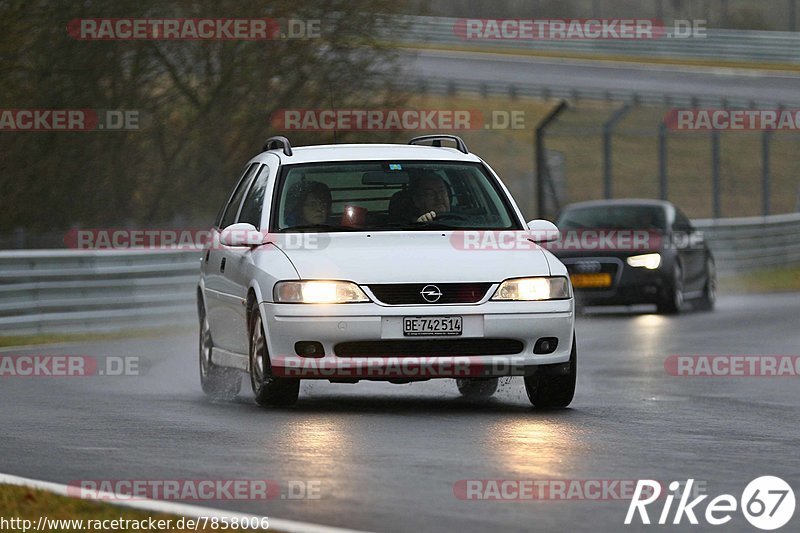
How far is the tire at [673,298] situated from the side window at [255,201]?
1232 centimetres

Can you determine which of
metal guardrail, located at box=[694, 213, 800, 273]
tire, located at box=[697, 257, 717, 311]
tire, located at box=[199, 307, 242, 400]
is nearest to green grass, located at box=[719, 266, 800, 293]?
metal guardrail, located at box=[694, 213, 800, 273]

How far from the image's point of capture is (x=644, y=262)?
81.9 feet

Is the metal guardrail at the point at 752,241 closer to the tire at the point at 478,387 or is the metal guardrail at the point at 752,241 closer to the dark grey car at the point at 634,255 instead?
the dark grey car at the point at 634,255

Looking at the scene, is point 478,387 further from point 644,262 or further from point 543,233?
point 644,262

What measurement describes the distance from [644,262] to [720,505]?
17.0 metres

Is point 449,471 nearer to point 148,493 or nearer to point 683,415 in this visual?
point 148,493

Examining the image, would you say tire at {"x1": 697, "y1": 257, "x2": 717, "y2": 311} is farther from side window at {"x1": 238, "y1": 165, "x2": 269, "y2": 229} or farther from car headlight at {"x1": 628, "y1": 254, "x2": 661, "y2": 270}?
side window at {"x1": 238, "y1": 165, "x2": 269, "y2": 229}

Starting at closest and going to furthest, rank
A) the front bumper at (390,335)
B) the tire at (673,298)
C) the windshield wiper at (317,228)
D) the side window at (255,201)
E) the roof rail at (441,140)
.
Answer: the front bumper at (390,335)
the windshield wiper at (317,228)
the side window at (255,201)
the roof rail at (441,140)
the tire at (673,298)

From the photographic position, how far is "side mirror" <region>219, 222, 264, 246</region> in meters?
12.3

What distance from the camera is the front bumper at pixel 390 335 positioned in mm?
11594

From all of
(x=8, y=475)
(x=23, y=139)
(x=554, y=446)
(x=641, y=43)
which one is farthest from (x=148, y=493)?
(x=641, y=43)

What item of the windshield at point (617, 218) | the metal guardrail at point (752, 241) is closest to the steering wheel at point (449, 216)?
the windshield at point (617, 218)

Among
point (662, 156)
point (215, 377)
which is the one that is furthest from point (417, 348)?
point (662, 156)

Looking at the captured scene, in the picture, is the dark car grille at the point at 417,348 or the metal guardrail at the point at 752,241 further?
the metal guardrail at the point at 752,241
